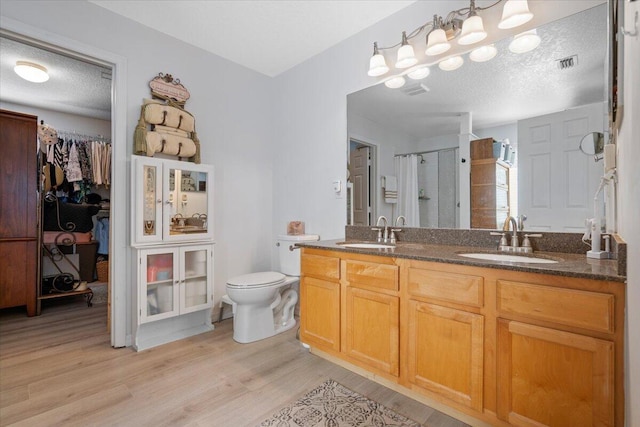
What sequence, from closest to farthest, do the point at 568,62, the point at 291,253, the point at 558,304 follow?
the point at 558,304, the point at 568,62, the point at 291,253

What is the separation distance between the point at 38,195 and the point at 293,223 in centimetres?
270

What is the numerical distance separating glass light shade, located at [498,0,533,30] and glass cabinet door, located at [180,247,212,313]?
2.72 meters

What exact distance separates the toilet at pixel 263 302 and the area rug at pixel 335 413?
879 mm

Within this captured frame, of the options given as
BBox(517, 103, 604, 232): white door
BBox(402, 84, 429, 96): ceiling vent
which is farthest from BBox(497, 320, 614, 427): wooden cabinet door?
BBox(402, 84, 429, 96): ceiling vent

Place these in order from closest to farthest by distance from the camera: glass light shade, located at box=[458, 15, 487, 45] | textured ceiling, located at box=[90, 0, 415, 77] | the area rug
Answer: the area rug < glass light shade, located at box=[458, 15, 487, 45] < textured ceiling, located at box=[90, 0, 415, 77]

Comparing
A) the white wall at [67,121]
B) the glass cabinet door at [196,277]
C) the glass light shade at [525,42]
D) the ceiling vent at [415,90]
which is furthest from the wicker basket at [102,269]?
the glass light shade at [525,42]

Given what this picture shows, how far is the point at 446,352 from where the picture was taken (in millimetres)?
1488

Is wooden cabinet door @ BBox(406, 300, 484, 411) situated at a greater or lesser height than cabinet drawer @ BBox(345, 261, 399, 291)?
lesser

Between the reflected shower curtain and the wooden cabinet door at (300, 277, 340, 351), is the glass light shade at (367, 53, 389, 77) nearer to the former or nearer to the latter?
the reflected shower curtain

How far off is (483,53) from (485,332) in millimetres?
1698

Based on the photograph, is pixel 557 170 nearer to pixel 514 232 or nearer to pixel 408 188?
pixel 514 232

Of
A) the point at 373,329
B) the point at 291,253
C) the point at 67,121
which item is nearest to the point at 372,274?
the point at 373,329

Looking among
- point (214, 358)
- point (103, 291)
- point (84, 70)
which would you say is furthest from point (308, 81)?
point (103, 291)

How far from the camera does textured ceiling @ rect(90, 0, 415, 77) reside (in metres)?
2.27
